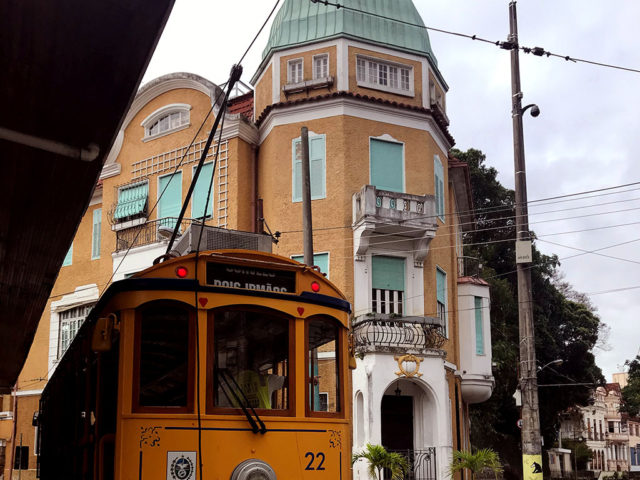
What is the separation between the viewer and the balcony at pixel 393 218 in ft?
68.2

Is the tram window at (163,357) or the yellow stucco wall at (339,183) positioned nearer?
the tram window at (163,357)

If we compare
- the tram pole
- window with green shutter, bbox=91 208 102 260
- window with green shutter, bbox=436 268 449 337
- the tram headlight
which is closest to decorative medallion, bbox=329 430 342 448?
the tram headlight

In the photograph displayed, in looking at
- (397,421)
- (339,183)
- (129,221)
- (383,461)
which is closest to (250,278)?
(383,461)

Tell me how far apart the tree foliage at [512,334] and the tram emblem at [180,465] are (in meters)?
27.1

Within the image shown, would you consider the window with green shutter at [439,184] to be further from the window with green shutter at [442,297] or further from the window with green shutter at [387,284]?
the window with green shutter at [387,284]

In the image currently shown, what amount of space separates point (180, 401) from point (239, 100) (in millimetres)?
19048

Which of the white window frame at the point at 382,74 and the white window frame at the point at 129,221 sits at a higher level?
the white window frame at the point at 382,74

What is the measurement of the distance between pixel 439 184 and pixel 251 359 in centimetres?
1661

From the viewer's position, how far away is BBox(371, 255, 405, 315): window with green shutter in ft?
70.3

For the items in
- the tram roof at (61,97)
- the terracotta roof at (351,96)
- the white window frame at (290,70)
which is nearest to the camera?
the tram roof at (61,97)

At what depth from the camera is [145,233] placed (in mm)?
24250

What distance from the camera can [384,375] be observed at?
20.2 metres

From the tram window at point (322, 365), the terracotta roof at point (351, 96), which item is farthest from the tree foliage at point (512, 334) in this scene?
the tram window at point (322, 365)

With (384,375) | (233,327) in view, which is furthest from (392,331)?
(233,327)
